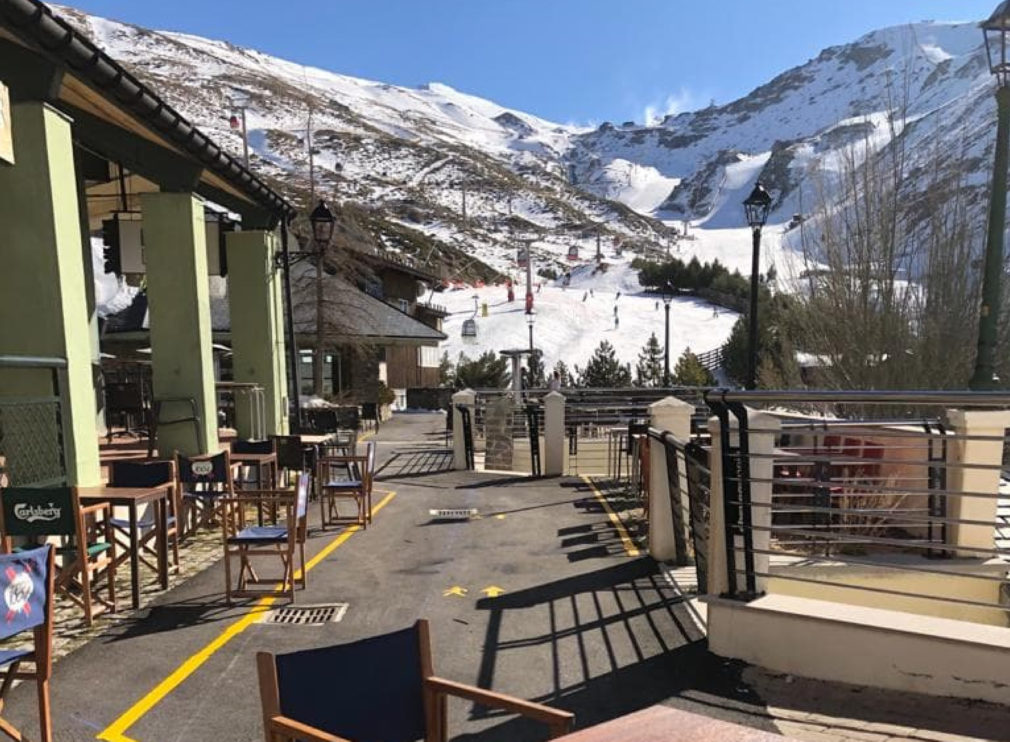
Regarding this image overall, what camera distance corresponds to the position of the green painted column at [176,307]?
922 cm

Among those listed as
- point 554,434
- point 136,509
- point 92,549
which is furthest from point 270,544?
point 554,434

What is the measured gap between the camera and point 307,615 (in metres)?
5.24

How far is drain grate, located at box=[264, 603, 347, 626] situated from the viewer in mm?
5090

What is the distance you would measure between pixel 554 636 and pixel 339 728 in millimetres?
2630

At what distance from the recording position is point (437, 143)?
→ 196m

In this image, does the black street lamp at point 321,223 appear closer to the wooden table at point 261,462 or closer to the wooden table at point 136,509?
the wooden table at point 261,462

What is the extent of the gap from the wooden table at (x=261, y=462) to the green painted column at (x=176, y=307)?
0.77 metres

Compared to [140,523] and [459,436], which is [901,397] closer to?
[140,523]

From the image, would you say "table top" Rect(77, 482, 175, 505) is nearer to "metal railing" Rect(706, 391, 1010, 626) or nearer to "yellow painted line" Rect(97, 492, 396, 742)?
"yellow painted line" Rect(97, 492, 396, 742)

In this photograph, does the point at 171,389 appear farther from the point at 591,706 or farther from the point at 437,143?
the point at 437,143

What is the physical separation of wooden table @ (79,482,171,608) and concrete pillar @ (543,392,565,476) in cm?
750

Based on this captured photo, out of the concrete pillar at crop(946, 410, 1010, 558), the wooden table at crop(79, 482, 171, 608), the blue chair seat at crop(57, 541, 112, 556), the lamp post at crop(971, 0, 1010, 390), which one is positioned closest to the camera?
the blue chair seat at crop(57, 541, 112, 556)

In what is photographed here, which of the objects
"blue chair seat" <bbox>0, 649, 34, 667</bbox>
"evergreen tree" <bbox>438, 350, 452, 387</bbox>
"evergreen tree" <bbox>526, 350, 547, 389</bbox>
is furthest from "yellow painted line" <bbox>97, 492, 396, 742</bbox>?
"evergreen tree" <bbox>438, 350, 452, 387</bbox>

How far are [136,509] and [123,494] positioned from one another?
208mm
